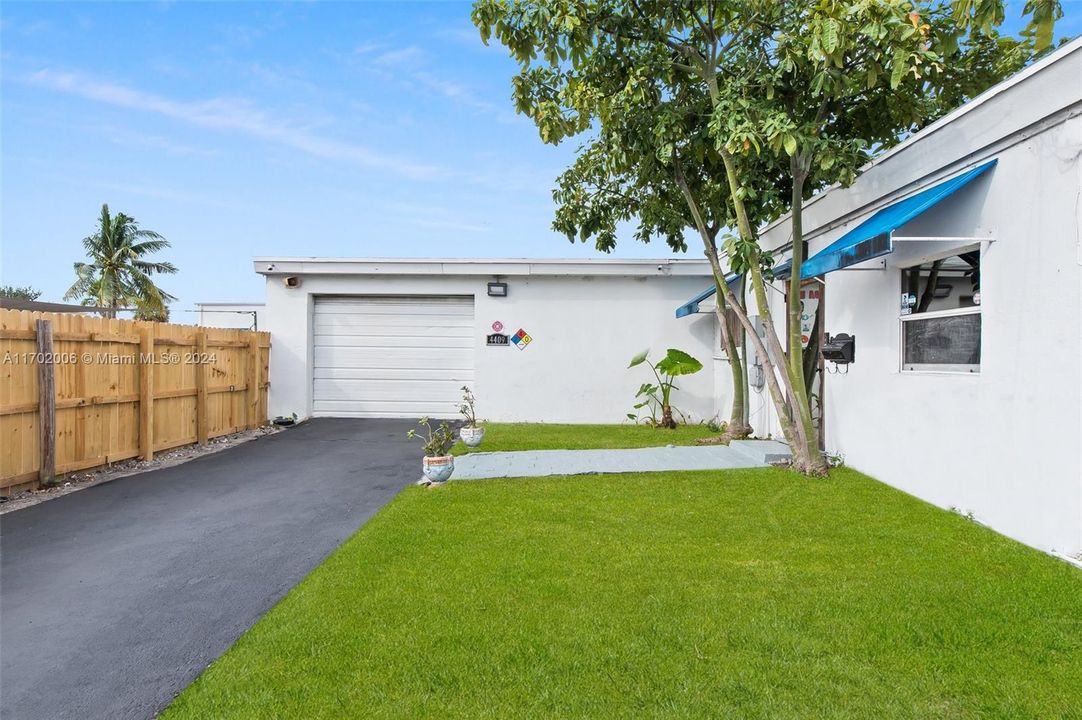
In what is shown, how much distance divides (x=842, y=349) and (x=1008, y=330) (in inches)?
103

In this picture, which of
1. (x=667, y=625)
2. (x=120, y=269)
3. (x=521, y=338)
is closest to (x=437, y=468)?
(x=667, y=625)

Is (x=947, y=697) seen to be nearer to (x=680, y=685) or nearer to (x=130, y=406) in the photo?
(x=680, y=685)

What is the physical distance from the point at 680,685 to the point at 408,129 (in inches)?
433

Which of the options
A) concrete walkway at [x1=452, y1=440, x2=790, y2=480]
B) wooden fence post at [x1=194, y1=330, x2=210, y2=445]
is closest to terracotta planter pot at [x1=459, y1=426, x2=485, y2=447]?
concrete walkway at [x1=452, y1=440, x2=790, y2=480]

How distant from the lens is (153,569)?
14.9ft

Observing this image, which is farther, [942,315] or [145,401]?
[145,401]

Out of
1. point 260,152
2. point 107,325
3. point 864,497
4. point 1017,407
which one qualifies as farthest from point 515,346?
point 1017,407

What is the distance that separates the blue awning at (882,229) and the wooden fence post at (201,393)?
9.32 metres

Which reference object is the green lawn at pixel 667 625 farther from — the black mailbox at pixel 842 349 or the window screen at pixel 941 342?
the black mailbox at pixel 842 349

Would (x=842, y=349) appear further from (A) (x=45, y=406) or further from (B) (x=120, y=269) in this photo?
(B) (x=120, y=269)

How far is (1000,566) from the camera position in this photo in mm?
4207

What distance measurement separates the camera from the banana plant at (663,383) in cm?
1205

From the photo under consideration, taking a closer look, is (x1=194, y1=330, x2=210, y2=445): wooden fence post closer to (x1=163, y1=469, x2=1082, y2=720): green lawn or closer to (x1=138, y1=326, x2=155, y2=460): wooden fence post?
(x1=138, y1=326, x2=155, y2=460): wooden fence post

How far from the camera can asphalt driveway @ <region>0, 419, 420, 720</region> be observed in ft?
9.78
